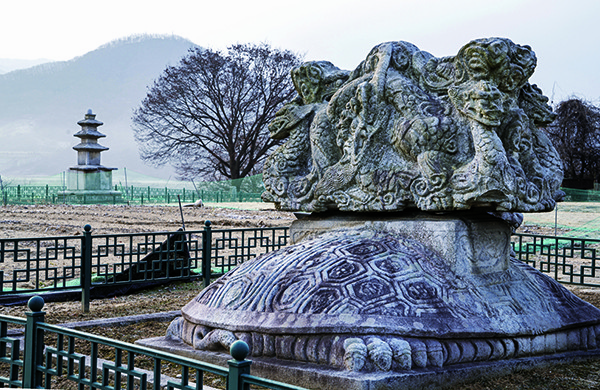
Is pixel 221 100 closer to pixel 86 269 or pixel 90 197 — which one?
pixel 90 197

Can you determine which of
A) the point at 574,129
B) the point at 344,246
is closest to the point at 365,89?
the point at 344,246

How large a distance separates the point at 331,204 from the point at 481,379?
184 cm

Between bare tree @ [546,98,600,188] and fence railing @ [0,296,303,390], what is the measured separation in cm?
2529

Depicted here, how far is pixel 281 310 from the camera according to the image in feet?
13.4

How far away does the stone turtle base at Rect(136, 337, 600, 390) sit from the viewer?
3.53m

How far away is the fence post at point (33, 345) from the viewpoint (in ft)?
12.0

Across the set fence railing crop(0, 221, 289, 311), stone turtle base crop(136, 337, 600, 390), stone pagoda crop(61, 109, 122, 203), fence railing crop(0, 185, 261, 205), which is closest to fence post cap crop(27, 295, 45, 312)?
stone turtle base crop(136, 337, 600, 390)

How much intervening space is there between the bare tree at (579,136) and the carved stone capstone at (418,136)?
23.5m

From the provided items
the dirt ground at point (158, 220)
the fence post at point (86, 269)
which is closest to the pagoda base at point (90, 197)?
the dirt ground at point (158, 220)

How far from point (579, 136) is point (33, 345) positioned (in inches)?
1056

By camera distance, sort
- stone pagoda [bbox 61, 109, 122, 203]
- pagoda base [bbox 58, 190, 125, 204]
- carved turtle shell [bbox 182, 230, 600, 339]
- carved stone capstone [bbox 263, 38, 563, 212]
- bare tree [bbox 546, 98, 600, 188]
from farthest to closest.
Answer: stone pagoda [bbox 61, 109, 122, 203]
pagoda base [bbox 58, 190, 125, 204]
bare tree [bbox 546, 98, 600, 188]
carved stone capstone [bbox 263, 38, 563, 212]
carved turtle shell [bbox 182, 230, 600, 339]

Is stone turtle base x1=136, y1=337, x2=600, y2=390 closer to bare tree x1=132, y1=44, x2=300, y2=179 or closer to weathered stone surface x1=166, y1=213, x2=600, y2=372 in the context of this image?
weathered stone surface x1=166, y1=213, x2=600, y2=372

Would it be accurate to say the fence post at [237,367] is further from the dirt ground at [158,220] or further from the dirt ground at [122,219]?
the dirt ground at [122,219]

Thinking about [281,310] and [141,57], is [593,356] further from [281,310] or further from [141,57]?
[141,57]
